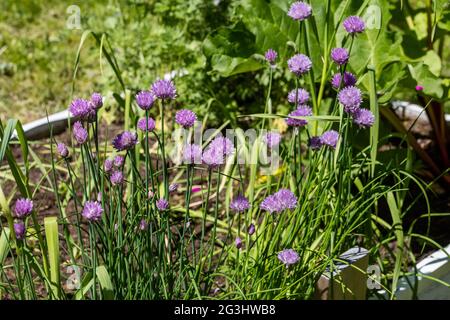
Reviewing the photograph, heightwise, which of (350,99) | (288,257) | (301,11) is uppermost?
(301,11)

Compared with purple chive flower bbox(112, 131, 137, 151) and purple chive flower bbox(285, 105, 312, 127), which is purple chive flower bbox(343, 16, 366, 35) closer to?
purple chive flower bbox(285, 105, 312, 127)

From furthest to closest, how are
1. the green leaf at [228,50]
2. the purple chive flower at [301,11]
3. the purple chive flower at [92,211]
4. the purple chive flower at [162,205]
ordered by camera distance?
1. the green leaf at [228,50]
2. the purple chive flower at [301,11]
3. the purple chive flower at [162,205]
4. the purple chive flower at [92,211]

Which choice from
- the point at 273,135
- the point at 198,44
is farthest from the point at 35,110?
the point at 273,135

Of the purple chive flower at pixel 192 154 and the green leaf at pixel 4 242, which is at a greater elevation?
the purple chive flower at pixel 192 154

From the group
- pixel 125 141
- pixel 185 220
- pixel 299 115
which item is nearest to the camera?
pixel 125 141

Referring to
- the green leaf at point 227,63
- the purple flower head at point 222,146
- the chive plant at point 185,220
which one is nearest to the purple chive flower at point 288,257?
the chive plant at point 185,220

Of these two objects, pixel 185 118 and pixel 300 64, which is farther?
pixel 300 64

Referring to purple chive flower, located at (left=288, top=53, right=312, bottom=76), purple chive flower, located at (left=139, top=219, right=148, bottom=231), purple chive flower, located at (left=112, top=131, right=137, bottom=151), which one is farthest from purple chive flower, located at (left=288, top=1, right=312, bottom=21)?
purple chive flower, located at (left=139, top=219, right=148, bottom=231)

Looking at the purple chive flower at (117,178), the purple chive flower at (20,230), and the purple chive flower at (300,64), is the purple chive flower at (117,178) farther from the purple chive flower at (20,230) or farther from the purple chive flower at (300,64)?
the purple chive flower at (300,64)

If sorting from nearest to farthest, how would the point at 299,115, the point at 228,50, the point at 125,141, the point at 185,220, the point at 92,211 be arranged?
the point at 92,211, the point at 125,141, the point at 185,220, the point at 299,115, the point at 228,50

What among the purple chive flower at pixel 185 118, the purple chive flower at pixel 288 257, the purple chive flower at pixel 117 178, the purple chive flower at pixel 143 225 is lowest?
the purple chive flower at pixel 288 257

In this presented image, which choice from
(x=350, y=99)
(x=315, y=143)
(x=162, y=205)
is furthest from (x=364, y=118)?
(x=162, y=205)

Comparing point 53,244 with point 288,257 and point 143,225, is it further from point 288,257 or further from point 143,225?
point 288,257

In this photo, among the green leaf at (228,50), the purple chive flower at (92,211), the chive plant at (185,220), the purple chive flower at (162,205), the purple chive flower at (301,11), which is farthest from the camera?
the green leaf at (228,50)
